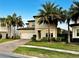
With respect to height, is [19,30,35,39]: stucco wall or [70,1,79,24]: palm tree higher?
[70,1,79,24]: palm tree

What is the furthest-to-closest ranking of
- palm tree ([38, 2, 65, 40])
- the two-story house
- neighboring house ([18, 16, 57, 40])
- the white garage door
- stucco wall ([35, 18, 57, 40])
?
the two-story house, the white garage door, neighboring house ([18, 16, 57, 40]), stucco wall ([35, 18, 57, 40]), palm tree ([38, 2, 65, 40])

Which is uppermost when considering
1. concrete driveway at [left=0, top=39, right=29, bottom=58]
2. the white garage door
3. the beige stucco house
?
the beige stucco house

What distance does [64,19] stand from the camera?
46.8 metres

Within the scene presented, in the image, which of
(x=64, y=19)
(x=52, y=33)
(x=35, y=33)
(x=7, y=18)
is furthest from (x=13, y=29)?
(x=64, y=19)

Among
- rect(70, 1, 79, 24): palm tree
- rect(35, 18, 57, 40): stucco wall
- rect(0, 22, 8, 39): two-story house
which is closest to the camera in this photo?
rect(70, 1, 79, 24): palm tree

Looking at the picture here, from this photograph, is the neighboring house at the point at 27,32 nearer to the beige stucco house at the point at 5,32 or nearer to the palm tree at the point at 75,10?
the beige stucco house at the point at 5,32

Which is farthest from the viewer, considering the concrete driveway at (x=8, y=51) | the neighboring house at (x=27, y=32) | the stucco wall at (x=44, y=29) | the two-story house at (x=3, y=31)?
the two-story house at (x=3, y=31)

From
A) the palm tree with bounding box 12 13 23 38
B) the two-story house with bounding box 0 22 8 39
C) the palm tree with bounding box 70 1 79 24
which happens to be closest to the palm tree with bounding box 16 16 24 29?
the palm tree with bounding box 12 13 23 38

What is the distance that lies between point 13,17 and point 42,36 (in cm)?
1180

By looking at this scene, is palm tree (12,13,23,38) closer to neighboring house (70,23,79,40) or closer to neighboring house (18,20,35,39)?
neighboring house (18,20,35,39)

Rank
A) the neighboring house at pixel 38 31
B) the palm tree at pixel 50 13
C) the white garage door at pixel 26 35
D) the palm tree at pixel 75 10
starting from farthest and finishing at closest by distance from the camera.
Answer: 1. the white garage door at pixel 26 35
2. the neighboring house at pixel 38 31
3. the palm tree at pixel 50 13
4. the palm tree at pixel 75 10

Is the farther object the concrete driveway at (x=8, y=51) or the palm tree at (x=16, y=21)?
the palm tree at (x=16, y=21)

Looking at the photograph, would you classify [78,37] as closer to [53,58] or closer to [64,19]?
[64,19]

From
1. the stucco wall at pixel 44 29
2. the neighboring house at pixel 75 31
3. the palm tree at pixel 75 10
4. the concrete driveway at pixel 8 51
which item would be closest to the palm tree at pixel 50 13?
the neighboring house at pixel 75 31
